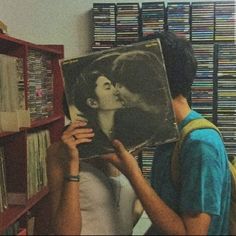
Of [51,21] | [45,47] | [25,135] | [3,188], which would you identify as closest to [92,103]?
[3,188]

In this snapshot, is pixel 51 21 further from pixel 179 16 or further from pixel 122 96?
pixel 122 96

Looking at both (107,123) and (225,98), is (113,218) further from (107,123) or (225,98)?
(225,98)

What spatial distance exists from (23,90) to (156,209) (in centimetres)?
130

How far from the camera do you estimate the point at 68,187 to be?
0.77 meters

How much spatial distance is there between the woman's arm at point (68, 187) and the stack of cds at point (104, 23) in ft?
5.65

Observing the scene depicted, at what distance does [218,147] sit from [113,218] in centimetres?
23

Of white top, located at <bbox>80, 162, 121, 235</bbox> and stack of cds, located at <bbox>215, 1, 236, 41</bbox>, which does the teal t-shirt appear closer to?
white top, located at <bbox>80, 162, 121, 235</bbox>

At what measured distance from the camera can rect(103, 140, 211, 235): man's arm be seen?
2.43 ft

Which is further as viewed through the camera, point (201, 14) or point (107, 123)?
point (201, 14)

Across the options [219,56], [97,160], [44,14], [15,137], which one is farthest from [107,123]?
[44,14]

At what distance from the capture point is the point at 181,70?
784mm

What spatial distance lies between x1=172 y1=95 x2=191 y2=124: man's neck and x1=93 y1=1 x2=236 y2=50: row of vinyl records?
5.26ft

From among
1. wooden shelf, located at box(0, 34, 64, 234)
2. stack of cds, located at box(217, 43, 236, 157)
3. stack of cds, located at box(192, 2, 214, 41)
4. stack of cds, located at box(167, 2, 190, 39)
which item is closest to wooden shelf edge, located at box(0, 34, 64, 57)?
wooden shelf, located at box(0, 34, 64, 234)

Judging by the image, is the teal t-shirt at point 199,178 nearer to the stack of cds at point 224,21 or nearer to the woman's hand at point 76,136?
the woman's hand at point 76,136
